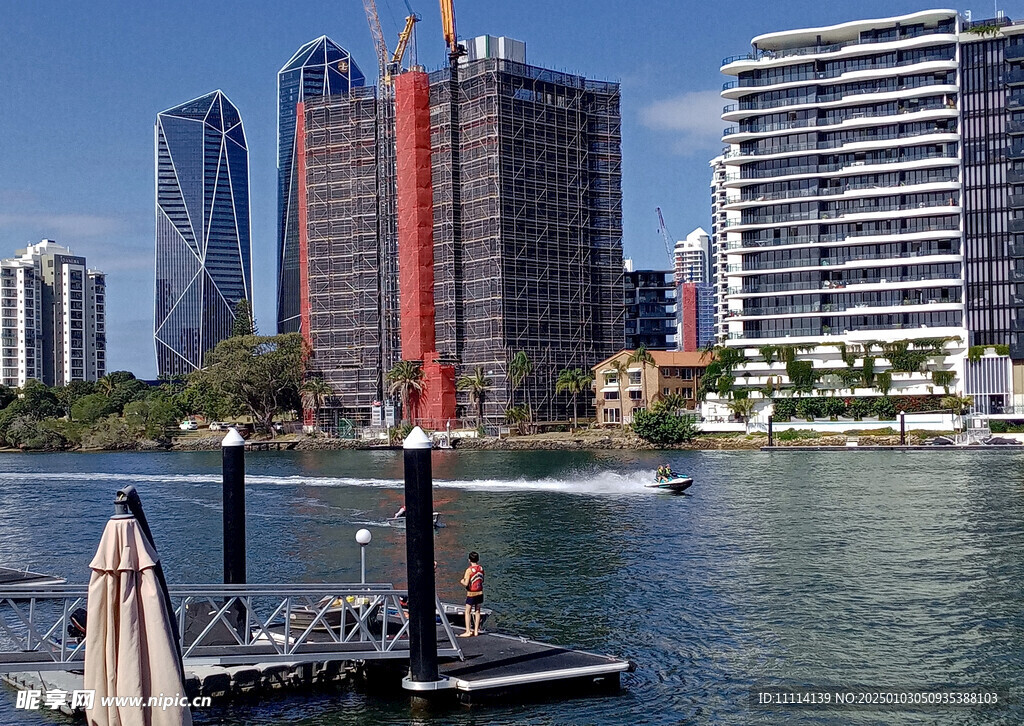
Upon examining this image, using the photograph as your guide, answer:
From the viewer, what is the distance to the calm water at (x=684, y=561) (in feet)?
94.3

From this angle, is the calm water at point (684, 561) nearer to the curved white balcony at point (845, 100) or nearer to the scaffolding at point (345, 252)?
the curved white balcony at point (845, 100)

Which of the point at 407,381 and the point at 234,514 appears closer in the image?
the point at 234,514

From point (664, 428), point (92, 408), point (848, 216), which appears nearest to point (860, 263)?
point (848, 216)

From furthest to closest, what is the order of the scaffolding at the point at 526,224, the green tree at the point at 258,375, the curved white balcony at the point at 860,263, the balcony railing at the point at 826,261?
1. the green tree at the point at 258,375
2. the scaffolding at the point at 526,224
3. the balcony railing at the point at 826,261
4. the curved white balcony at the point at 860,263

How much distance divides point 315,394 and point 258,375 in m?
8.71

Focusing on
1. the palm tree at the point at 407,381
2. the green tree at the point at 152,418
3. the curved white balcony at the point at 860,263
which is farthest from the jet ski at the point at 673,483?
the green tree at the point at 152,418

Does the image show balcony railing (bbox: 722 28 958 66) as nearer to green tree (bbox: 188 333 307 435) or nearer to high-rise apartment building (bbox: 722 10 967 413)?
high-rise apartment building (bbox: 722 10 967 413)

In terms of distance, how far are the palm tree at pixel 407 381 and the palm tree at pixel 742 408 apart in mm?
43524

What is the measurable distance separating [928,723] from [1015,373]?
113 metres

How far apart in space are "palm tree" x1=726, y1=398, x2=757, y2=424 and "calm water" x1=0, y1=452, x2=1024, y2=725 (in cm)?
3191

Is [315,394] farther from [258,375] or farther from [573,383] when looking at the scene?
[573,383]

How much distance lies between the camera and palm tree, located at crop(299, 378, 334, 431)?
170m

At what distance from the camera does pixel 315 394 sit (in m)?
170

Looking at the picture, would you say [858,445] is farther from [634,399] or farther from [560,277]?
[560,277]
